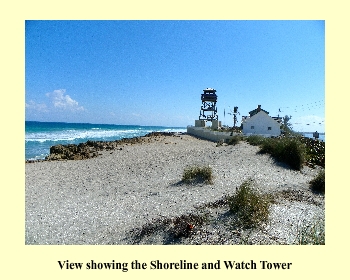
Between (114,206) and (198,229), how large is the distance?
2.98 metres

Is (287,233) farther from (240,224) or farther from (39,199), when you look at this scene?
(39,199)

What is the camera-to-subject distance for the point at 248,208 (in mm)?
5516

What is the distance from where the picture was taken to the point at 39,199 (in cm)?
833

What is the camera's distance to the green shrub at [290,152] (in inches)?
442

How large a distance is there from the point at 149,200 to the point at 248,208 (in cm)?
305

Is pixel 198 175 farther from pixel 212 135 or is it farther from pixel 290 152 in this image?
pixel 212 135

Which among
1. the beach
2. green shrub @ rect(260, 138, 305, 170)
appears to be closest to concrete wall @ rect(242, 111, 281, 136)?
the beach

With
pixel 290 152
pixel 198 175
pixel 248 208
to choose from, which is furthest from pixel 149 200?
pixel 290 152

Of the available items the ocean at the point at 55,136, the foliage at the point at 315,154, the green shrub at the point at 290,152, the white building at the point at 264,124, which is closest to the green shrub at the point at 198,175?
the green shrub at the point at 290,152

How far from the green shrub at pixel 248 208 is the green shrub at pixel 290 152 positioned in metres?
6.17

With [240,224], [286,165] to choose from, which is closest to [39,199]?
[240,224]

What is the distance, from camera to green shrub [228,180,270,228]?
5.21 m

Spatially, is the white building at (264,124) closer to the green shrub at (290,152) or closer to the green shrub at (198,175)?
the green shrub at (290,152)

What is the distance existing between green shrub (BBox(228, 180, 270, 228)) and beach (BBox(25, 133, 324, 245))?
8.3 inches
